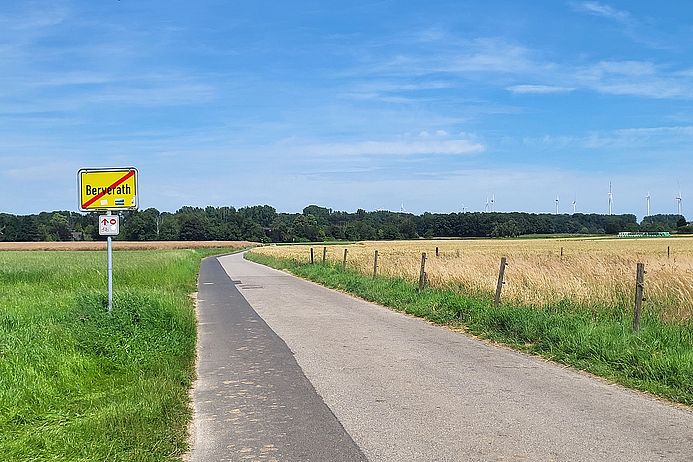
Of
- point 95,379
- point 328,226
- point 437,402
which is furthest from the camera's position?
point 328,226

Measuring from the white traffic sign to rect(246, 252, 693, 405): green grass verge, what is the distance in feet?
23.6

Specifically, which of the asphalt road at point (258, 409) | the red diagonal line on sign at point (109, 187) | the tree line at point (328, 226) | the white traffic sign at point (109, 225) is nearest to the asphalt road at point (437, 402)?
the asphalt road at point (258, 409)

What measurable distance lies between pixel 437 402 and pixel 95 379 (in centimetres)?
464

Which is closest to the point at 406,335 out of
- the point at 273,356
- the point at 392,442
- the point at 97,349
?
the point at 273,356

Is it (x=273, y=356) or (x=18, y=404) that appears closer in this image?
(x=18, y=404)

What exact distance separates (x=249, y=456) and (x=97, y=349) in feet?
17.7

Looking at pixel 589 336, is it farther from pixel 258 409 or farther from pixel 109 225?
pixel 109 225

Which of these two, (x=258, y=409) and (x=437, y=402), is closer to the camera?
(x=258, y=409)

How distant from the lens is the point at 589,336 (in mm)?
11234

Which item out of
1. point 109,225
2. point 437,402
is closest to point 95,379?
point 109,225

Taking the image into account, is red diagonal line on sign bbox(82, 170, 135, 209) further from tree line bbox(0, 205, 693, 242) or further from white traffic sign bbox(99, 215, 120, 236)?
tree line bbox(0, 205, 693, 242)

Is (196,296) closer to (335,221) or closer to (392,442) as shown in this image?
(392,442)

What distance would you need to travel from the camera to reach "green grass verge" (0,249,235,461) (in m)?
6.29

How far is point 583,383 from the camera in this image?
9.02 m
